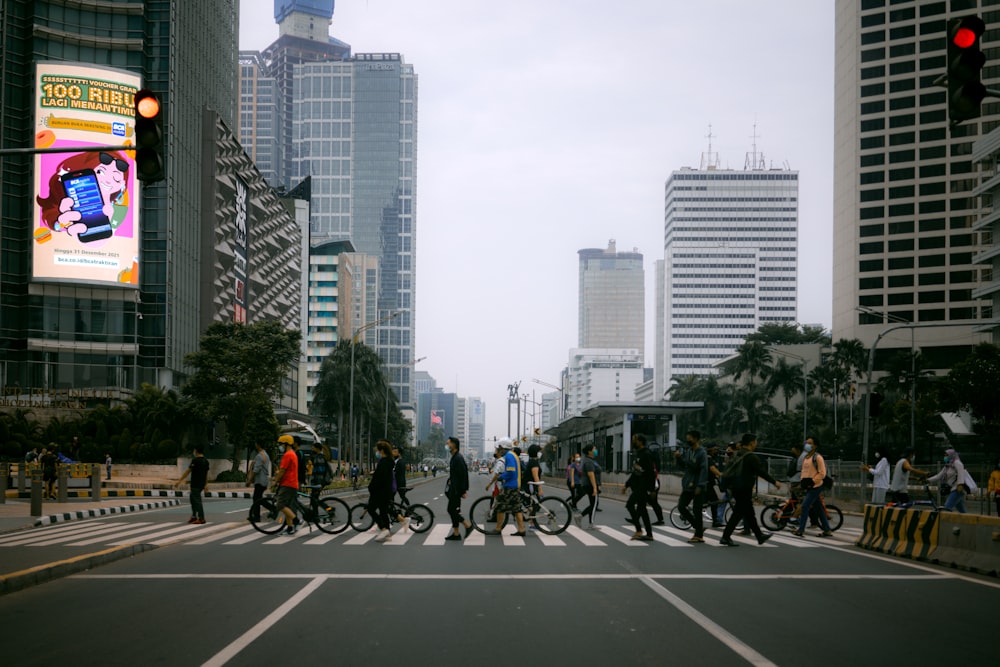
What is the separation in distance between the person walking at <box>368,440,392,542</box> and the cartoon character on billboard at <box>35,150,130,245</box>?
51.8 metres

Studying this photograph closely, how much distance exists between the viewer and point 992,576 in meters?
12.2

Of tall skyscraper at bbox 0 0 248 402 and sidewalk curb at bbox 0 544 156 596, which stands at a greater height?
tall skyscraper at bbox 0 0 248 402

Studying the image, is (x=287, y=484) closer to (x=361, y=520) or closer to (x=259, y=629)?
(x=361, y=520)

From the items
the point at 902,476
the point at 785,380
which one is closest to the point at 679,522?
the point at 902,476

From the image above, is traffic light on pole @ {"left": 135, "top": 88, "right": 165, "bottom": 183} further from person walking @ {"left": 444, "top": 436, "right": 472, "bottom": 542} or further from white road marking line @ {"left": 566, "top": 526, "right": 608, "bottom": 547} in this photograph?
white road marking line @ {"left": 566, "top": 526, "right": 608, "bottom": 547}

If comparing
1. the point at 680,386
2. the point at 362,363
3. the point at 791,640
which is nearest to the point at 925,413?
the point at 362,363

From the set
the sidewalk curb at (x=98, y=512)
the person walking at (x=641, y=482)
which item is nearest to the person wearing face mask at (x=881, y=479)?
the person walking at (x=641, y=482)

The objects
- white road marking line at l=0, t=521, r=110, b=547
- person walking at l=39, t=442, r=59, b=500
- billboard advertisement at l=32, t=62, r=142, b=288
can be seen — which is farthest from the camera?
billboard advertisement at l=32, t=62, r=142, b=288

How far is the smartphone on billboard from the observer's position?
2445 inches

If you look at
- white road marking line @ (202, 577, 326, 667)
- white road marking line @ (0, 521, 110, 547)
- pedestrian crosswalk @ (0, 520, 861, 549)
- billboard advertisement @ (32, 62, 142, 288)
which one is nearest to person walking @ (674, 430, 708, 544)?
pedestrian crosswalk @ (0, 520, 861, 549)

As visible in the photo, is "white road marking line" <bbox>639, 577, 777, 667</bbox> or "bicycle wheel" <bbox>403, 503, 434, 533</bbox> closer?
"white road marking line" <bbox>639, 577, 777, 667</bbox>

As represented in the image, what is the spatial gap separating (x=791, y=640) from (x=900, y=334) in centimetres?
10002

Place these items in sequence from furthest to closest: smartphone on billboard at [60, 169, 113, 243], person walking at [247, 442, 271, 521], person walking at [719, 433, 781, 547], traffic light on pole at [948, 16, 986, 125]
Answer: smartphone on billboard at [60, 169, 113, 243]
person walking at [247, 442, 271, 521]
person walking at [719, 433, 781, 547]
traffic light on pole at [948, 16, 986, 125]

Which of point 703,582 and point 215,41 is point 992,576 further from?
point 215,41
